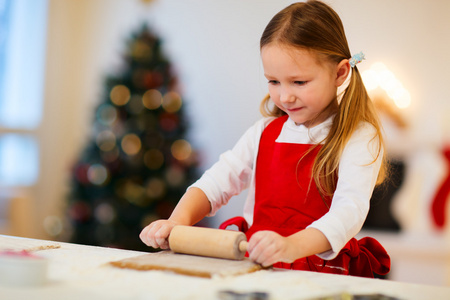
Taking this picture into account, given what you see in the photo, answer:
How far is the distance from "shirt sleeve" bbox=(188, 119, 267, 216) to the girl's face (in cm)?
21

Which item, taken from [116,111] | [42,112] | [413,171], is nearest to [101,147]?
[116,111]

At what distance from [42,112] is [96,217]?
46.9 inches

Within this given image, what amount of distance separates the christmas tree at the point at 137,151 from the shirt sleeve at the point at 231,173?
214 centimetres

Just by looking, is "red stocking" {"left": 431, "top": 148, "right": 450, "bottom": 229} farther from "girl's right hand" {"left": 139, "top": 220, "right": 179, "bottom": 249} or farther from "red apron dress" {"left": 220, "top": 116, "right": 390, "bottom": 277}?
"girl's right hand" {"left": 139, "top": 220, "right": 179, "bottom": 249}

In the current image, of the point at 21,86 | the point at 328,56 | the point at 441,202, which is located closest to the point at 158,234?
the point at 328,56

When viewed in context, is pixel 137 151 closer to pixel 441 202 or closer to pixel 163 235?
pixel 441 202

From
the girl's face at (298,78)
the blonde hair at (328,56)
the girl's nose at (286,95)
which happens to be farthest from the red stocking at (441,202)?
the girl's nose at (286,95)

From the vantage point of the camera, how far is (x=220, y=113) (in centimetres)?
420

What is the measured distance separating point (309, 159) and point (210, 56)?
2.99 metres

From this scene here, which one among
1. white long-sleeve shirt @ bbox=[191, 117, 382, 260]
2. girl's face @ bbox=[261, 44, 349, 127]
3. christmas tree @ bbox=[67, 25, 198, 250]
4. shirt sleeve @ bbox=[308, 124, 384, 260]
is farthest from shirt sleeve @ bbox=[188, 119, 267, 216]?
christmas tree @ bbox=[67, 25, 198, 250]

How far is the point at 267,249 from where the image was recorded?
0.98 metres

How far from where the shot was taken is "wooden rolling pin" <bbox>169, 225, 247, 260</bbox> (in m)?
1.02

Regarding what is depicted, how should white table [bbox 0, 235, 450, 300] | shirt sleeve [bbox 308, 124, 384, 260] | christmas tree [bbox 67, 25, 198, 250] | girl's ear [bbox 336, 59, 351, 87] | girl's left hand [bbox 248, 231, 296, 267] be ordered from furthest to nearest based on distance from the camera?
christmas tree [bbox 67, 25, 198, 250] < girl's ear [bbox 336, 59, 351, 87] < shirt sleeve [bbox 308, 124, 384, 260] < girl's left hand [bbox 248, 231, 296, 267] < white table [bbox 0, 235, 450, 300]

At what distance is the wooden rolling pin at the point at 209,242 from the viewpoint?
1020 millimetres
